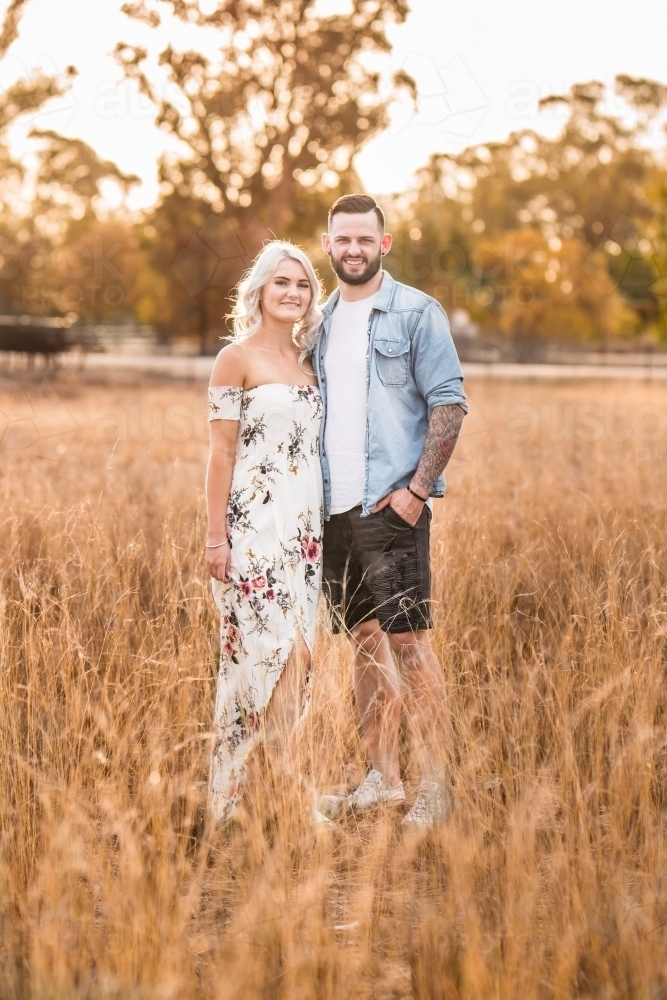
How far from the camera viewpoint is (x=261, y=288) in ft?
11.3

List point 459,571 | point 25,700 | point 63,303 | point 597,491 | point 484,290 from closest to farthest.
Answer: point 25,700 < point 459,571 < point 597,491 < point 63,303 < point 484,290

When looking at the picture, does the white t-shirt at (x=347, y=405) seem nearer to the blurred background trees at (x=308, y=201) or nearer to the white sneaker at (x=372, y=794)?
the white sneaker at (x=372, y=794)

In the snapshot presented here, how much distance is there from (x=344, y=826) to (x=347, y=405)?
139 centimetres

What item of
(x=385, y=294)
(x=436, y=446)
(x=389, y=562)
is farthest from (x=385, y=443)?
(x=385, y=294)

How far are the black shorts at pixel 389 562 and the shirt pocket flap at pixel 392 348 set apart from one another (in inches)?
20.4

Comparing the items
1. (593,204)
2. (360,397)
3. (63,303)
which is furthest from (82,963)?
(593,204)

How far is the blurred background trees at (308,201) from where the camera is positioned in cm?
1823

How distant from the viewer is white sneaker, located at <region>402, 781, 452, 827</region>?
3.15 m

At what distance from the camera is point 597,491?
6.19 meters

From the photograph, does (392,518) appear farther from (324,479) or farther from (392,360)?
(392,360)

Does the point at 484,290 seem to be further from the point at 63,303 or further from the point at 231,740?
the point at 231,740

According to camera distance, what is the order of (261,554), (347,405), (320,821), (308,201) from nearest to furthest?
1. (320,821)
2. (261,554)
3. (347,405)
4. (308,201)

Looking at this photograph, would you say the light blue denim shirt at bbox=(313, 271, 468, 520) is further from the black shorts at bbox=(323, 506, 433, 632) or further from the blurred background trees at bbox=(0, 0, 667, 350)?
the blurred background trees at bbox=(0, 0, 667, 350)

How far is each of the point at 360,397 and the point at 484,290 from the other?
123 ft
